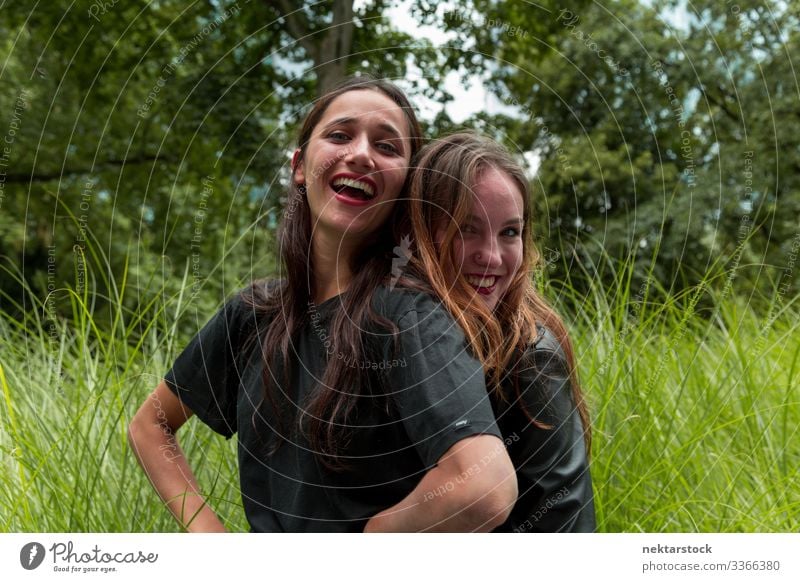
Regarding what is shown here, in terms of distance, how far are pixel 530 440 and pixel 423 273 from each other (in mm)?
268

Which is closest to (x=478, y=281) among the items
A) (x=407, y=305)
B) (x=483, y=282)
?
(x=483, y=282)

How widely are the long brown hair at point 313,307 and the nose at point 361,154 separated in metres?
0.06

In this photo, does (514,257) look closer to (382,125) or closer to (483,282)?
(483,282)

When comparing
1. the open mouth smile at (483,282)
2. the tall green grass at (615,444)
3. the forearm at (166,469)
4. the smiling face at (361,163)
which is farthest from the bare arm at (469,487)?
the tall green grass at (615,444)

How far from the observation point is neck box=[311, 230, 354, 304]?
3.43 feet

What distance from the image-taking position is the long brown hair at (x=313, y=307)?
99cm

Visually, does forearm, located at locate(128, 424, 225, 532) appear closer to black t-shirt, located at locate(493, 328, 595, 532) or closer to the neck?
the neck

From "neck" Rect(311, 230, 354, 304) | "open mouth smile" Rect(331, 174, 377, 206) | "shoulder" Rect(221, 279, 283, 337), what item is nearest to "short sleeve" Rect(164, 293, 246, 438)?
"shoulder" Rect(221, 279, 283, 337)

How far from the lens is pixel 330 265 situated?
1068 mm

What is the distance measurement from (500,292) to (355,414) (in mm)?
261

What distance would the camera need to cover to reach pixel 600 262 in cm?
188
